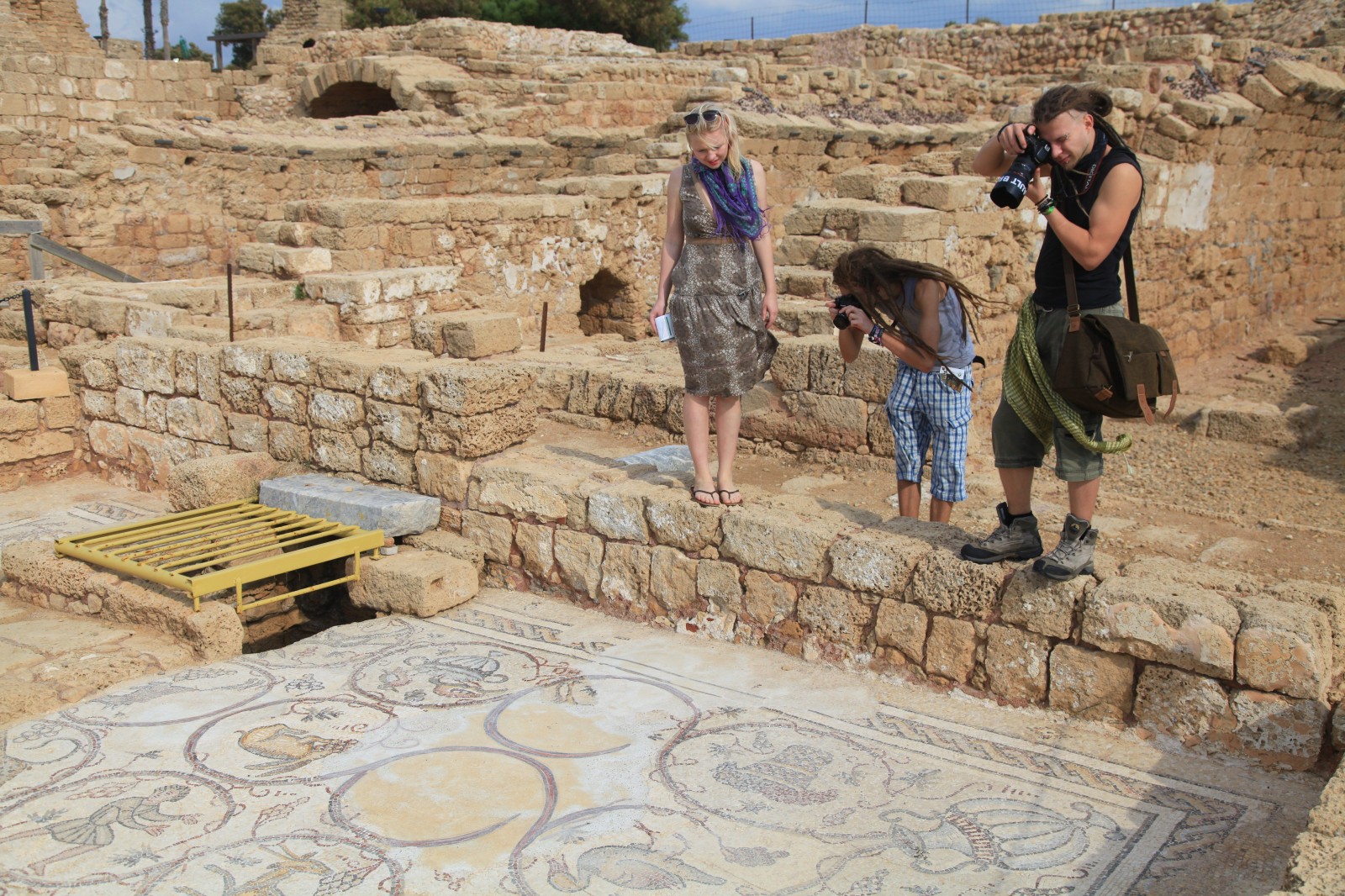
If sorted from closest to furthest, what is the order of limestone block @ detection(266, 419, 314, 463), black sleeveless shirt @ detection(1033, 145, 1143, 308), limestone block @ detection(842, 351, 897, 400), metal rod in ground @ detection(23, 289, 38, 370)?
black sleeveless shirt @ detection(1033, 145, 1143, 308) → limestone block @ detection(266, 419, 314, 463) → limestone block @ detection(842, 351, 897, 400) → metal rod in ground @ detection(23, 289, 38, 370)

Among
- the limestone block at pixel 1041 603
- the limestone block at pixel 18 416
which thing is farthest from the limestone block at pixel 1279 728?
the limestone block at pixel 18 416

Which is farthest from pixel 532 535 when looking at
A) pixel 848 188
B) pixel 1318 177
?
pixel 1318 177

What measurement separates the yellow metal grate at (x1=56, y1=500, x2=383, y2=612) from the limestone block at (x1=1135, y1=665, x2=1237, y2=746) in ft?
11.4

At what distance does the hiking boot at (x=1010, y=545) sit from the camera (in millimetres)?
4199

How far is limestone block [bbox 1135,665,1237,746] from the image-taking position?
3.72 metres

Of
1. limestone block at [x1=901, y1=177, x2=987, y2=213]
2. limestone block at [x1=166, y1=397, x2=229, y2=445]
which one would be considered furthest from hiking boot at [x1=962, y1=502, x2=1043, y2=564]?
limestone block at [x1=166, y1=397, x2=229, y2=445]

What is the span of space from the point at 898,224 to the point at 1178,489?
8.49 ft

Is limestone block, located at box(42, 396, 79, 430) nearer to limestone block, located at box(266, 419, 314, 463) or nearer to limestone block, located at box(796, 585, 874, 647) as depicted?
limestone block, located at box(266, 419, 314, 463)

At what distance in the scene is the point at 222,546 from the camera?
555 centimetres

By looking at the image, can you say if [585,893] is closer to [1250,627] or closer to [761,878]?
[761,878]

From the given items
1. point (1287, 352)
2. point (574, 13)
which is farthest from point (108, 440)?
point (574, 13)

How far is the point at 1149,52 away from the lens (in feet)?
43.5

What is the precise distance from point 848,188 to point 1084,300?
5.07 m

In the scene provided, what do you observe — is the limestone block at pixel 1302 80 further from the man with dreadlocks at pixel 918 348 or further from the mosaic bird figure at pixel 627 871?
the mosaic bird figure at pixel 627 871
